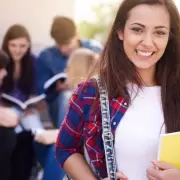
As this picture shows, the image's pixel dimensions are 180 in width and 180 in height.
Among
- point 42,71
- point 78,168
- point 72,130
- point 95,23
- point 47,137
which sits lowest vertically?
point 47,137

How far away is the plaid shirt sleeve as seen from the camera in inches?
59.7

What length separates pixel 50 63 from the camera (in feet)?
12.0

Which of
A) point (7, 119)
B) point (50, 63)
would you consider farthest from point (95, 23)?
point (7, 119)

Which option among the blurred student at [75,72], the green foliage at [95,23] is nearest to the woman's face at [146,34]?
the blurred student at [75,72]

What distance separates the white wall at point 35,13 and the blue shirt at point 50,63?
2.21ft

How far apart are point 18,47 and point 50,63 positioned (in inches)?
11.4

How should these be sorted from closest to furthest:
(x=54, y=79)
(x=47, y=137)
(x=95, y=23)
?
(x=47, y=137) → (x=54, y=79) → (x=95, y=23)

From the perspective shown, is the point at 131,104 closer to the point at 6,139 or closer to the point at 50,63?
the point at 6,139

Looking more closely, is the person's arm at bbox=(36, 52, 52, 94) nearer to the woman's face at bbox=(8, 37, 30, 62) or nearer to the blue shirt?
the blue shirt

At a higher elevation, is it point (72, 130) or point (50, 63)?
point (50, 63)

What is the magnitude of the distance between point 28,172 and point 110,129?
6.11ft

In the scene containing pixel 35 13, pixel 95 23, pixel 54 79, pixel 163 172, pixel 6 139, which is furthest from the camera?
pixel 95 23

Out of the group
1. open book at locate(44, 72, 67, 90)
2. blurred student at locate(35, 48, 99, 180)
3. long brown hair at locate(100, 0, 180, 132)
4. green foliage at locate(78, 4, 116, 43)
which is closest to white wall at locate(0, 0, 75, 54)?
open book at locate(44, 72, 67, 90)

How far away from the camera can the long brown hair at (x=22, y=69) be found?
3.49 metres
